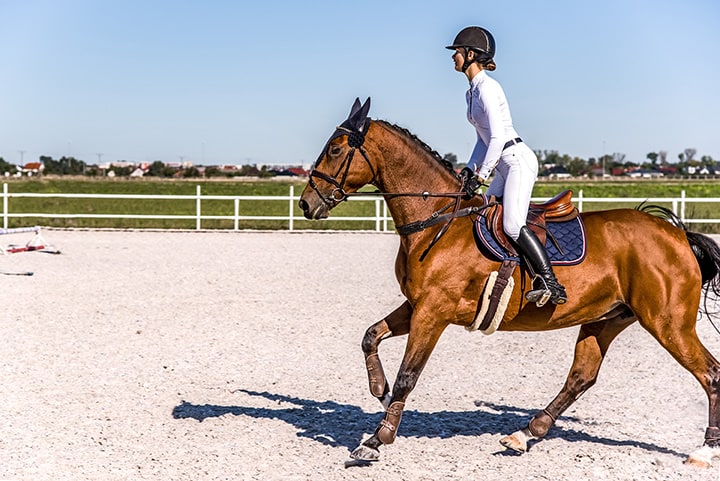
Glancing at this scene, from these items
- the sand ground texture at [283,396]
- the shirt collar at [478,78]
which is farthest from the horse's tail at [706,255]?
the shirt collar at [478,78]

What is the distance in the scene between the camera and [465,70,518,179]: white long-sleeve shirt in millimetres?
5305

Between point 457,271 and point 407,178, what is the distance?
74cm

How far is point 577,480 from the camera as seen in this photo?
5109 millimetres

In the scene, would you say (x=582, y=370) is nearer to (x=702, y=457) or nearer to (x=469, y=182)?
(x=702, y=457)

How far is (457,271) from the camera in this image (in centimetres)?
551

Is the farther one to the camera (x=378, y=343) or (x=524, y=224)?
(x=378, y=343)

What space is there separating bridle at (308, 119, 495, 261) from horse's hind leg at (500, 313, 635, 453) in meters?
1.33

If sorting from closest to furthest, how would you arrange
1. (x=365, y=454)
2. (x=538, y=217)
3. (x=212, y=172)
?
(x=365, y=454) < (x=538, y=217) < (x=212, y=172)

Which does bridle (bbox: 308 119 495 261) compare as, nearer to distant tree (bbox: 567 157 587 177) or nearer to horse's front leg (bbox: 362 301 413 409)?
horse's front leg (bbox: 362 301 413 409)

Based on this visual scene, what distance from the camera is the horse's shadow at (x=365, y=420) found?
6004 mm

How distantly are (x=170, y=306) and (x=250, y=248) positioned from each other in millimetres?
8593

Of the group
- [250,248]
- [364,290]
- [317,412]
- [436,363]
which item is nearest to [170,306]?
[364,290]

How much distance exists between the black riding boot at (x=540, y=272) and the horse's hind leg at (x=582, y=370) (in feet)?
2.66

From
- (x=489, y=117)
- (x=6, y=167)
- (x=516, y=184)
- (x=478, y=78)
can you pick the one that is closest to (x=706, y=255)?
(x=516, y=184)
